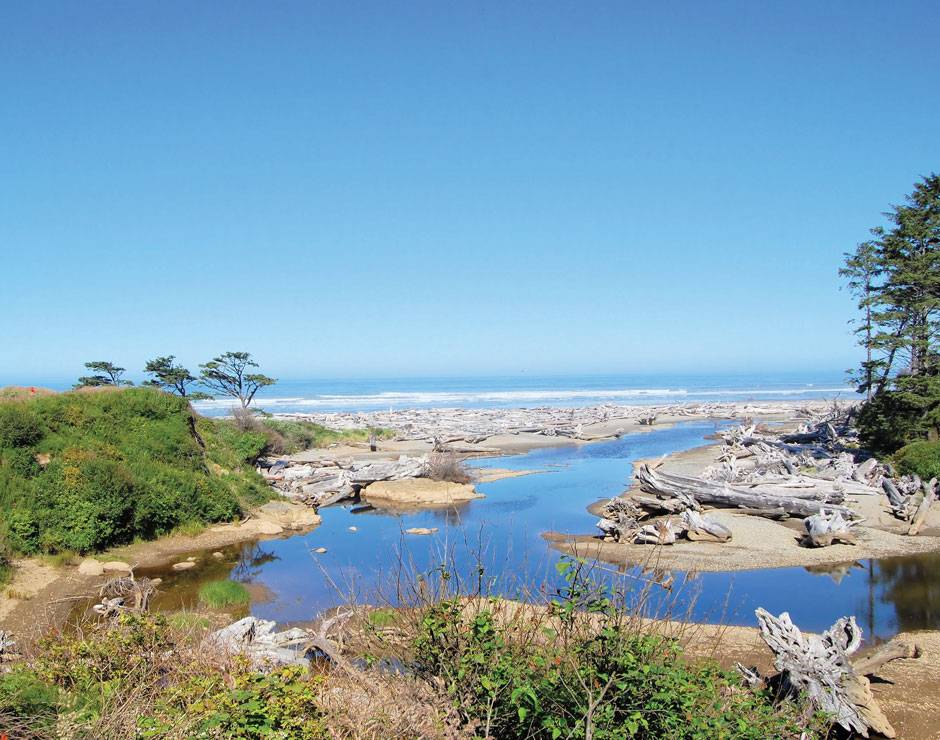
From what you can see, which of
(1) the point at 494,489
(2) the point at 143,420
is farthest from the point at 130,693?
(1) the point at 494,489

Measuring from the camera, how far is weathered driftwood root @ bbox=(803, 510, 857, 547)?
20.0 m

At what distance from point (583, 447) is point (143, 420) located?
31.2 m

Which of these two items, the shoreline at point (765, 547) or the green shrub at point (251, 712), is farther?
the shoreline at point (765, 547)

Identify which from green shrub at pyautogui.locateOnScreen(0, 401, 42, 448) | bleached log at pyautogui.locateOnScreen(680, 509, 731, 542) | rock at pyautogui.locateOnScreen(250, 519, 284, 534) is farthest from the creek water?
green shrub at pyautogui.locateOnScreen(0, 401, 42, 448)

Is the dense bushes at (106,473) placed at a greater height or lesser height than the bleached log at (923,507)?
greater

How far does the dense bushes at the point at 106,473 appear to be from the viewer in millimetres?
19516

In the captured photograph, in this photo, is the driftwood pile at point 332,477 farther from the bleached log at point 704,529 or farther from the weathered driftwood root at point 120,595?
the bleached log at point 704,529

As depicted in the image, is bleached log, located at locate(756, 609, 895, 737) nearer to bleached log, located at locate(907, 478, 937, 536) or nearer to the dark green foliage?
the dark green foliage

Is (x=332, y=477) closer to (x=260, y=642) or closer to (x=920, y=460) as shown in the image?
(x=260, y=642)

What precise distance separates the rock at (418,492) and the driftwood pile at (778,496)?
782 centimetres

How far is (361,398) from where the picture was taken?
11038 cm

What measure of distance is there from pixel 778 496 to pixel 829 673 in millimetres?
15762

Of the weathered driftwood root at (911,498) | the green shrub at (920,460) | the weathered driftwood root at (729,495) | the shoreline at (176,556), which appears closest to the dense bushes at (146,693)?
the shoreline at (176,556)

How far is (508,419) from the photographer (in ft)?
216
